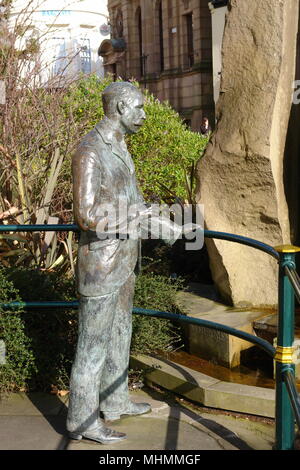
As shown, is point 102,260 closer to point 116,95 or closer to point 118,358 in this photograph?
point 118,358

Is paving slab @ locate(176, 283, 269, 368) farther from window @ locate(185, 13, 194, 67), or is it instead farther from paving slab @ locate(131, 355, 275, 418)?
window @ locate(185, 13, 194, 67)

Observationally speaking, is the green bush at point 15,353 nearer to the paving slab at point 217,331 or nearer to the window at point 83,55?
the paving slab at point 217,331

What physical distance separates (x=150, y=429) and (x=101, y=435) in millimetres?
317

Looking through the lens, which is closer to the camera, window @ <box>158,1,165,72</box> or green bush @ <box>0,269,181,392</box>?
green bush @ <box>0,269,181,392</box>

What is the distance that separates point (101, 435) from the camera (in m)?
3.49

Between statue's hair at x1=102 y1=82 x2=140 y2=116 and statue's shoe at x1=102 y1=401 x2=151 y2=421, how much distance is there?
63.2 inches

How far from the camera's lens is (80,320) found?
11.6 ft

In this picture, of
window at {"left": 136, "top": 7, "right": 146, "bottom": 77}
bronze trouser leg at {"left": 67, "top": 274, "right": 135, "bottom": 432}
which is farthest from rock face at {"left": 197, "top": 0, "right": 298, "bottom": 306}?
window at {"left": 136, "top": 7, "right": 146, "bottom": 77}

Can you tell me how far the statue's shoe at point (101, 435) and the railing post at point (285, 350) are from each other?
33.5 inches

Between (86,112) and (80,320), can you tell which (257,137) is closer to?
(80,320)

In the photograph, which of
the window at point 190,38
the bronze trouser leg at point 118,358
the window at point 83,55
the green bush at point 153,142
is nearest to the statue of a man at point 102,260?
the bronze trouser leg at point 118,358

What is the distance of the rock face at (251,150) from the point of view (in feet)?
17.5

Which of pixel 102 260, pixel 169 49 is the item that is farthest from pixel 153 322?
pixel 169 49

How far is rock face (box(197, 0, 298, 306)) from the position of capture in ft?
17.5
